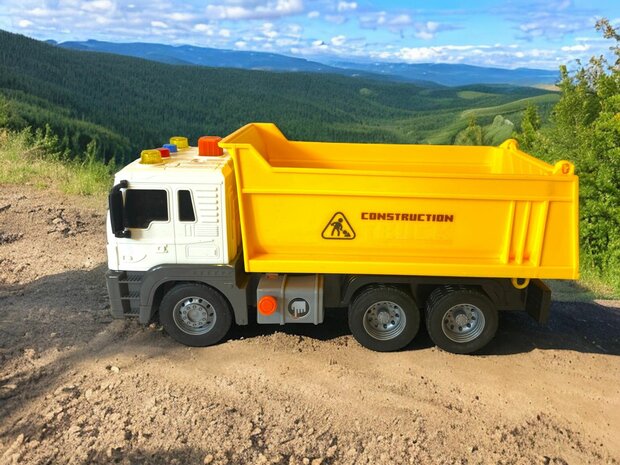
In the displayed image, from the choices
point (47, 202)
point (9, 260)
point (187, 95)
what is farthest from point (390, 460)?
point (187, 95)

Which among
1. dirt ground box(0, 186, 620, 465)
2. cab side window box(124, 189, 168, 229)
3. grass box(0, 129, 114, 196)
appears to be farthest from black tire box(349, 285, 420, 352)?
grass box(0, 129, 114, 196)

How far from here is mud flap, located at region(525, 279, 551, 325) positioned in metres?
5.27

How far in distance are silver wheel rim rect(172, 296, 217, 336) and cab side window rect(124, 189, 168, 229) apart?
0.98 meters

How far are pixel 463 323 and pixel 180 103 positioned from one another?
7089cm

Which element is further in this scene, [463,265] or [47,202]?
[47,202]

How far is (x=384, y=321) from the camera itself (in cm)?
560

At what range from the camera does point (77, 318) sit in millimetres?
6320

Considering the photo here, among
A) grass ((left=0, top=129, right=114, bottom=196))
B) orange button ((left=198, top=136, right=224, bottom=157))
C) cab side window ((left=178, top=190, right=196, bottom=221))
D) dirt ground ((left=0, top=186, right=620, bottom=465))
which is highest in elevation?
orange button ((left=198, top=136, right=224, bottom=157))

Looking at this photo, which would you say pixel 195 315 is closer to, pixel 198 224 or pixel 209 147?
pixel 198 224

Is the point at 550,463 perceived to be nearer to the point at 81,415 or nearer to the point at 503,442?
the point at 503,442

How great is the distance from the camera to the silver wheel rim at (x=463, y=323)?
547 cm

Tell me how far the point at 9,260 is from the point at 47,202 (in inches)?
113

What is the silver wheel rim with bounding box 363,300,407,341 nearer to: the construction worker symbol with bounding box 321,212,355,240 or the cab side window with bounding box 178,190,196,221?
the construction worker symbol with bounding box 321,212,355,240

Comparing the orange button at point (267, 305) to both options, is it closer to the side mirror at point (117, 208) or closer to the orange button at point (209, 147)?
the side mirror at point (117, 208)
